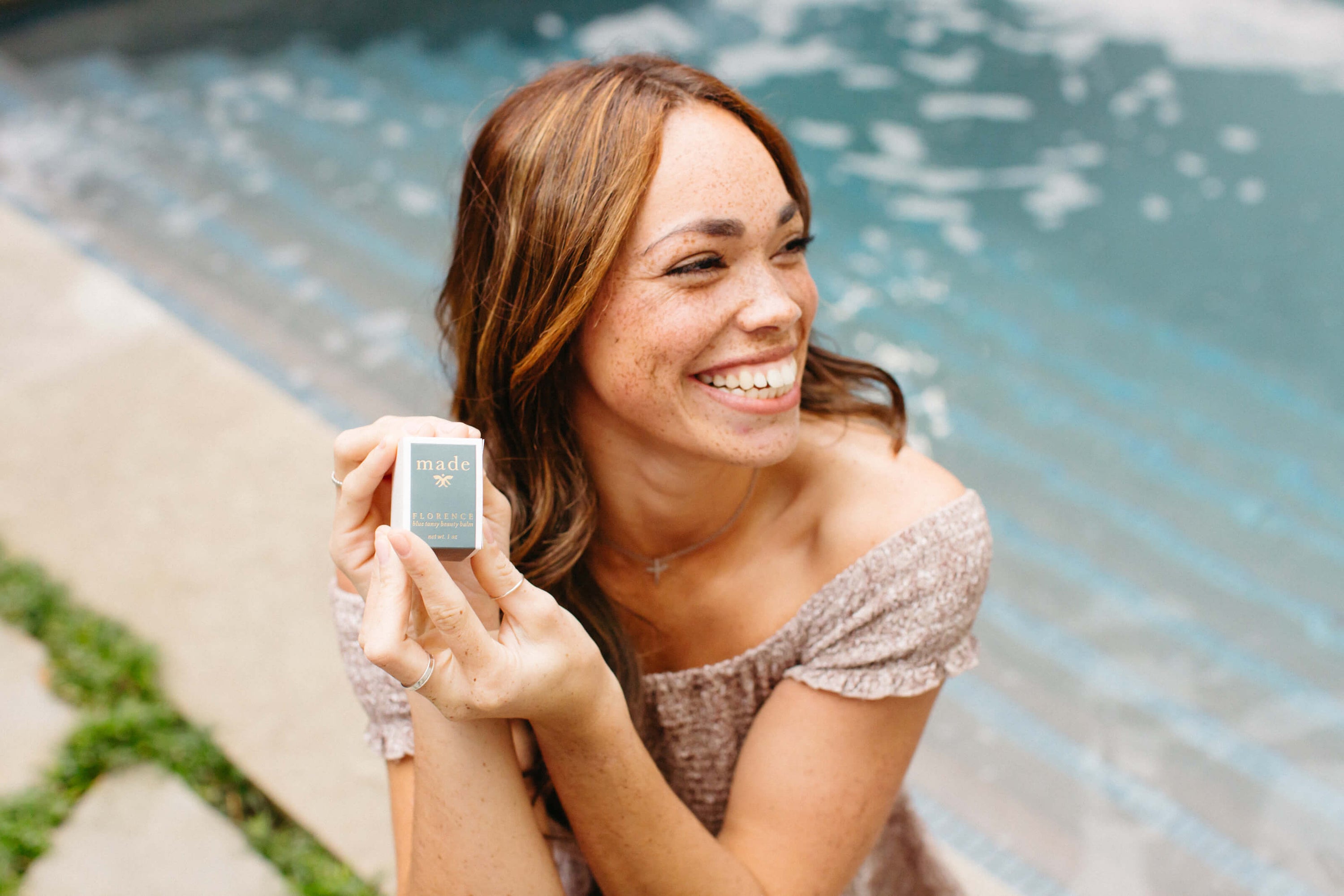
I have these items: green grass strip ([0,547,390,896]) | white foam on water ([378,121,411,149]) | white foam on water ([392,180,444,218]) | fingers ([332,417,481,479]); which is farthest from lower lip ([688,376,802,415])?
white foam on water ([378,121,411,149])

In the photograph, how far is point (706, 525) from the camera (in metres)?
1.78

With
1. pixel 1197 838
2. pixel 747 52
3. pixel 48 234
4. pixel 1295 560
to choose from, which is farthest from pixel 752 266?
pixel 747 52

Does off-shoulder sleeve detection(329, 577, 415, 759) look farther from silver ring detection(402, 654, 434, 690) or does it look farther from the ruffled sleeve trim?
the ruffled sleeve trim

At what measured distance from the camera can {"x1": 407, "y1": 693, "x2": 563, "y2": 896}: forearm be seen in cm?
133

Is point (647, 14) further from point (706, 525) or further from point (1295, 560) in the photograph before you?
point (706, 525)

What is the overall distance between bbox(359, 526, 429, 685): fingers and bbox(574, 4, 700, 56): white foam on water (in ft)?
17.9

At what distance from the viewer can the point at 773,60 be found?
6.17 metres

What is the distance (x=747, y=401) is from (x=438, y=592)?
533 millimetres

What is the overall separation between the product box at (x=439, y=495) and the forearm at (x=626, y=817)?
251 mm

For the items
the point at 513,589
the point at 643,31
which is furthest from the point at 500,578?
the point at 643,31

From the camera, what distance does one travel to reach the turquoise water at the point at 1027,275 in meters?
2.90

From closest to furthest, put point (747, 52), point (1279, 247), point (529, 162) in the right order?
point (529, 162) → point (1279, 247) → point (747, 52)

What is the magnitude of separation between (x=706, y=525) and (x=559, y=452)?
0.88ft

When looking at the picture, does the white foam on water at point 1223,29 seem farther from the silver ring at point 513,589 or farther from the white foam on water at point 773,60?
the silver ring at point 513,589
